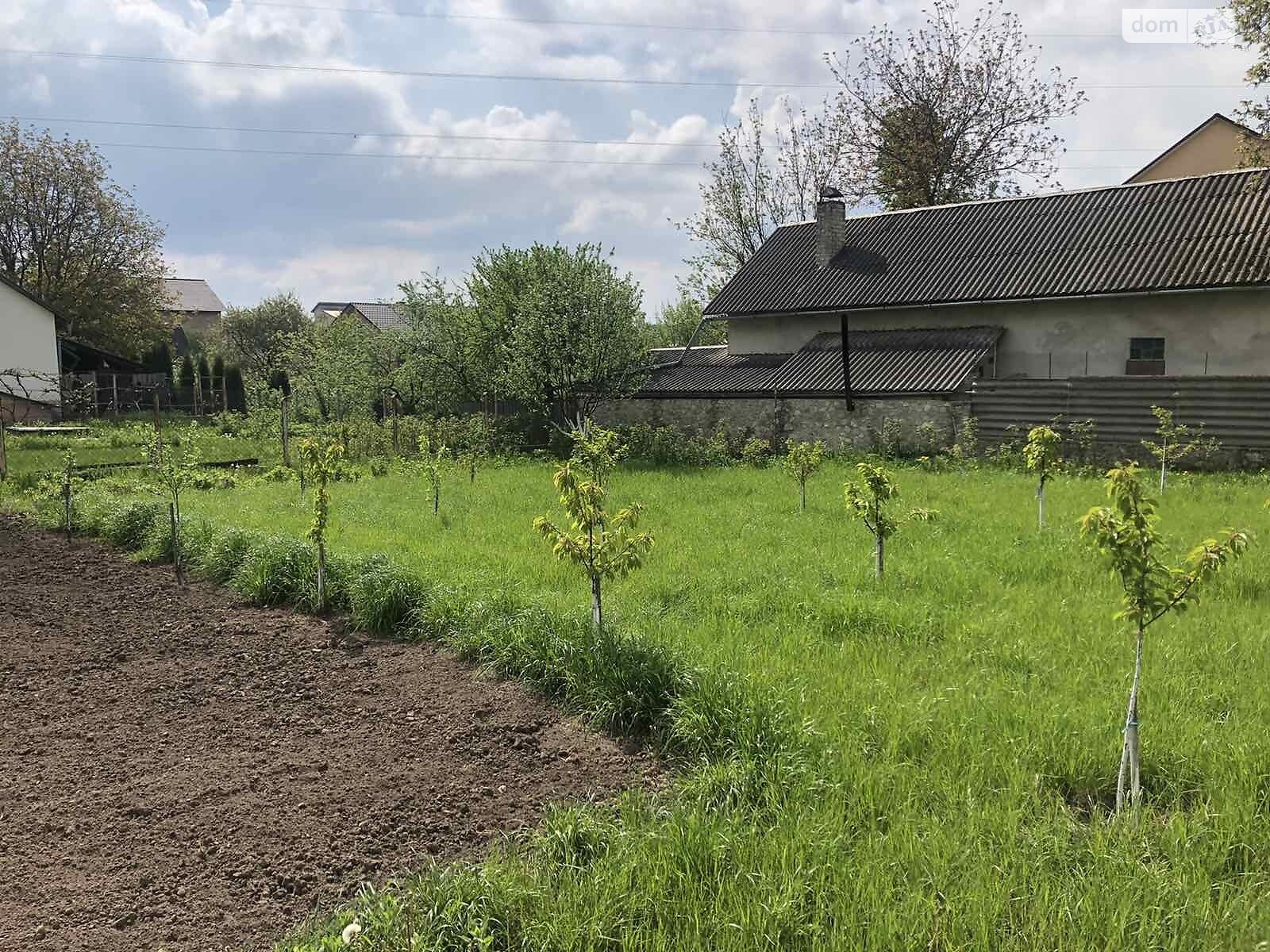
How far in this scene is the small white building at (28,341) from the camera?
35.0m

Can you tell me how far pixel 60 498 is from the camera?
496 inches

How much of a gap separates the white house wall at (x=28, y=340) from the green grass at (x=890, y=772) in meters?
36.2

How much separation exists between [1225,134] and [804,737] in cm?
3839

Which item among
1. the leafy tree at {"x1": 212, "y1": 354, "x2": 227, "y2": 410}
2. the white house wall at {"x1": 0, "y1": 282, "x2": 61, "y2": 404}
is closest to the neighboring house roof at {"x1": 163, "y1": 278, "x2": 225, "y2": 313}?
the leafy tree at {"x1": 212, "y1": 354, "x2": 227, "y2": 410}

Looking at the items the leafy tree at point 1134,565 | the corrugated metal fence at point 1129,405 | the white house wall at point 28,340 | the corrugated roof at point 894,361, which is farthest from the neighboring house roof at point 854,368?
the white house wall at point 28,340

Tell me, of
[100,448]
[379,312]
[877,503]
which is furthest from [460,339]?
[379,312]

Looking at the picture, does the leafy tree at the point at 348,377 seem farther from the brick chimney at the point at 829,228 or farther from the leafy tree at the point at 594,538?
the leafy tree at the point at 594,538

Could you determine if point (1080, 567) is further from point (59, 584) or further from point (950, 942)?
point (59, 584)

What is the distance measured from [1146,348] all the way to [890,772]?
2073 centimetres

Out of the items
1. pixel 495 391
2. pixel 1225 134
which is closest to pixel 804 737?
pixel 495 391

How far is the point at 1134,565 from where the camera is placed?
154 inches

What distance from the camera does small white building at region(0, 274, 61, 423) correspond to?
3503 cm

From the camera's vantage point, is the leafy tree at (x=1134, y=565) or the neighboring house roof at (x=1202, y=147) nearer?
the leafy tree at (x=1134, y=565)

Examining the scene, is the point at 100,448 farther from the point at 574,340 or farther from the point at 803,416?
the point at 803,416
